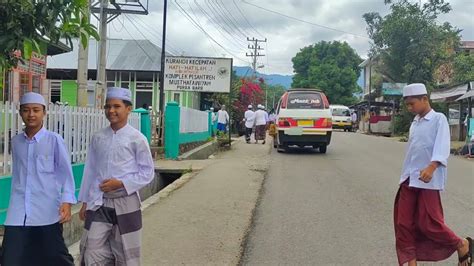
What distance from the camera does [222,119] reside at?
24.2m

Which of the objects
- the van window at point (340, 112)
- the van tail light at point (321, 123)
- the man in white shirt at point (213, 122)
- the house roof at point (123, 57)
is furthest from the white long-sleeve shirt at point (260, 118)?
the van window at point (340, 112)

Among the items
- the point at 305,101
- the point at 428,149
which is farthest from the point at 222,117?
the point at 428,149

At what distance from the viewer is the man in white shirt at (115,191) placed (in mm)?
3967

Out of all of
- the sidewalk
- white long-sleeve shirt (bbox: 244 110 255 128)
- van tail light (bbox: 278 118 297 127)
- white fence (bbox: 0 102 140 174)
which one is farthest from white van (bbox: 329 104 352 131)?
white fence (bbox: 0 102 140 174)

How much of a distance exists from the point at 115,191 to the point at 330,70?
204ft

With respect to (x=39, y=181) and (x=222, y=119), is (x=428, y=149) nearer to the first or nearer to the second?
(x=39, y=181)

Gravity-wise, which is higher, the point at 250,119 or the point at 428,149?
the point at 250,119

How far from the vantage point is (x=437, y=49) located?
114 feet

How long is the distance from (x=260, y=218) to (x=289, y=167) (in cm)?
615

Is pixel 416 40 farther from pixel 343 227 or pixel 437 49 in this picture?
pixel 343 227

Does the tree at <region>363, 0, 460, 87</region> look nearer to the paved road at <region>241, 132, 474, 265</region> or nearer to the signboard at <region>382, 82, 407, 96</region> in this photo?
the signboard at <region>382, 82, 407, 96</region>

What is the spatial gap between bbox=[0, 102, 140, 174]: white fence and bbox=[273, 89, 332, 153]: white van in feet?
26.7

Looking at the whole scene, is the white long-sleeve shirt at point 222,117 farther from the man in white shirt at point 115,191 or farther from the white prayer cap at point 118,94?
the man in white shirt at point 115,191

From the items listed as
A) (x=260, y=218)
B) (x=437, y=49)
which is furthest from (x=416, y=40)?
(x=260, y=218)
